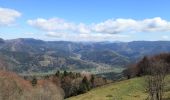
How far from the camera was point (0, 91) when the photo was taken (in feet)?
335

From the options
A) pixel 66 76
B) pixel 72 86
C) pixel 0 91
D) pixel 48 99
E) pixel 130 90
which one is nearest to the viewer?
pixel 130 90

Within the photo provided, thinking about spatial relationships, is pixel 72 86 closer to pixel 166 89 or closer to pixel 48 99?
pixel 48 99

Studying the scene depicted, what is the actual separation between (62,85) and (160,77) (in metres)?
133

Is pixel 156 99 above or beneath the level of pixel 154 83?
beneath

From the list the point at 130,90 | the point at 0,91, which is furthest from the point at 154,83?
the point at 0,91

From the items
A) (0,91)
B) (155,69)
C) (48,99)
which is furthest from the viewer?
(48,99)

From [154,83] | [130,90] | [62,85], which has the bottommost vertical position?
[62,85]

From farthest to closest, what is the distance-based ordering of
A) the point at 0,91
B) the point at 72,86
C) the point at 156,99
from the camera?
1. the point at 72,86
2. the point at 0,91
3. the point at 156,99

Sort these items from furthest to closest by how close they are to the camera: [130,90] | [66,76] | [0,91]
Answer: [66,76], [0,91], [130,90]

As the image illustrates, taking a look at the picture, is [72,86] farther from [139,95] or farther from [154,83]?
[154,83]

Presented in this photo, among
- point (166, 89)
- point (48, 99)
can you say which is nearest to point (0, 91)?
point (48, 99)

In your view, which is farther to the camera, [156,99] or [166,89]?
[166,89]

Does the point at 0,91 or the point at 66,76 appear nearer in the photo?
the point at 0,91

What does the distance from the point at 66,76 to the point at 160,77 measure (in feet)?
455
